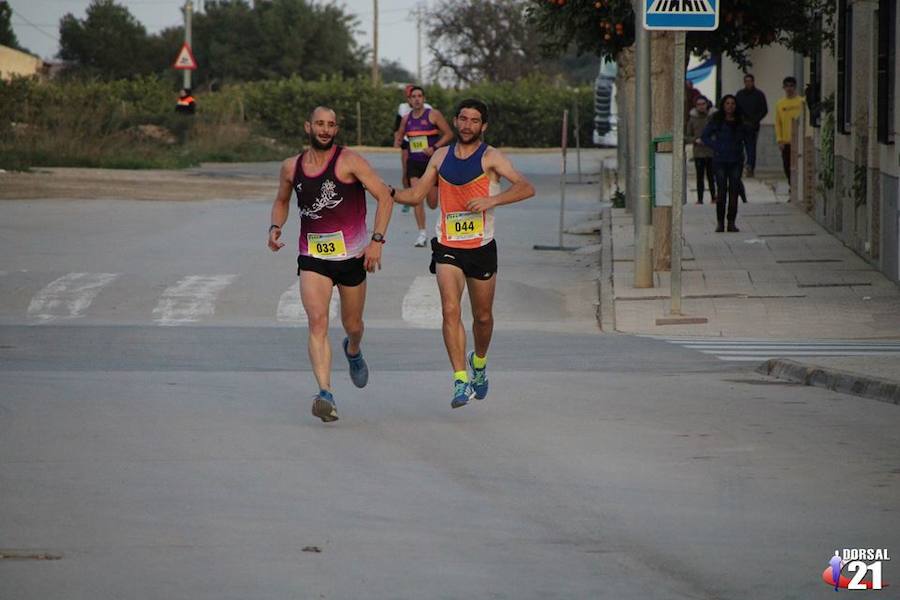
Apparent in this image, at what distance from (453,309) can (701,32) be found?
11656mm

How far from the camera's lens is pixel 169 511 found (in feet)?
25.8

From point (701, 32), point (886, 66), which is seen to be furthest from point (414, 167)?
point (886, 66)

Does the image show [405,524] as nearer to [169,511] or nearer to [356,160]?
[169,511]

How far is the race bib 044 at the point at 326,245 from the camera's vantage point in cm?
1083

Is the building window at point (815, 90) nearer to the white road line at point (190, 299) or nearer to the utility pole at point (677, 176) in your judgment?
the utility pole at point (677, 176)

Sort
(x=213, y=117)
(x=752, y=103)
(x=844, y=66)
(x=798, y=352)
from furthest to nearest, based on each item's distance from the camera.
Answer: (x=213, y=117)
(x=752, y=103)
(x=844, y=66)
(x=798, y=352)

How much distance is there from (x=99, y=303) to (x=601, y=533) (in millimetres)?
11381

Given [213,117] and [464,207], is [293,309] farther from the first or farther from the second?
[213,117]

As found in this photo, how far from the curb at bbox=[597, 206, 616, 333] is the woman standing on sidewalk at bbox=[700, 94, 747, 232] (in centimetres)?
163

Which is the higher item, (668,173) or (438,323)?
(668,173)

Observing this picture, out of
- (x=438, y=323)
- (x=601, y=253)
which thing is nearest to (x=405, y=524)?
(x=438, y=323)

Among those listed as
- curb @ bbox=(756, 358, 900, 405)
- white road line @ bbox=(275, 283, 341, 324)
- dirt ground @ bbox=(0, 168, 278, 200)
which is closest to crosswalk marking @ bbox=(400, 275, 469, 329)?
white road line @ bbox=(275, 283, 341, 324)

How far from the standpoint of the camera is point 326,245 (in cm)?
1084

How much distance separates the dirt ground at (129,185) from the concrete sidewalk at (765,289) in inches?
389
